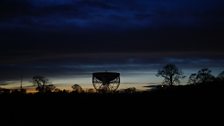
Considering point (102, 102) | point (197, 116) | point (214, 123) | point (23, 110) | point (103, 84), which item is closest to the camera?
point (214, 123)

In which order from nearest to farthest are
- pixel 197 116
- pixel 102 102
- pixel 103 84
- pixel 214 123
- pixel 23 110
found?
pixel 214 123 → pixel 197 116 → pixel 23 110 → pixel 102 102 → pixel 103 84

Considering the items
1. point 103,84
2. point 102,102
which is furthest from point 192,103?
point 103,84

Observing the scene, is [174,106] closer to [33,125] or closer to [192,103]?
[192,103]

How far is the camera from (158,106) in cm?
2798

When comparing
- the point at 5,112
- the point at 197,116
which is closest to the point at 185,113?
the point at 197,116

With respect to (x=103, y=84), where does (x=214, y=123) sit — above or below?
below

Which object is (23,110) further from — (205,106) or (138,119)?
(205,106)

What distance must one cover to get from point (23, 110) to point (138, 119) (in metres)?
7.79

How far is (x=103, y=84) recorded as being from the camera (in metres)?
82.9

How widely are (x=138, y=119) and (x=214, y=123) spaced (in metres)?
4.60

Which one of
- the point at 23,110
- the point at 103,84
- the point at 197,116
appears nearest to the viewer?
the point at 197,116

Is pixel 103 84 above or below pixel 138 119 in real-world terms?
above

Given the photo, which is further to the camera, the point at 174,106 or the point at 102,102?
the point at 102,102

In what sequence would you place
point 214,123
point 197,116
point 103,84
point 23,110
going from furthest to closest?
point 103,84
point 23,110
point 197,116
point 214,123
